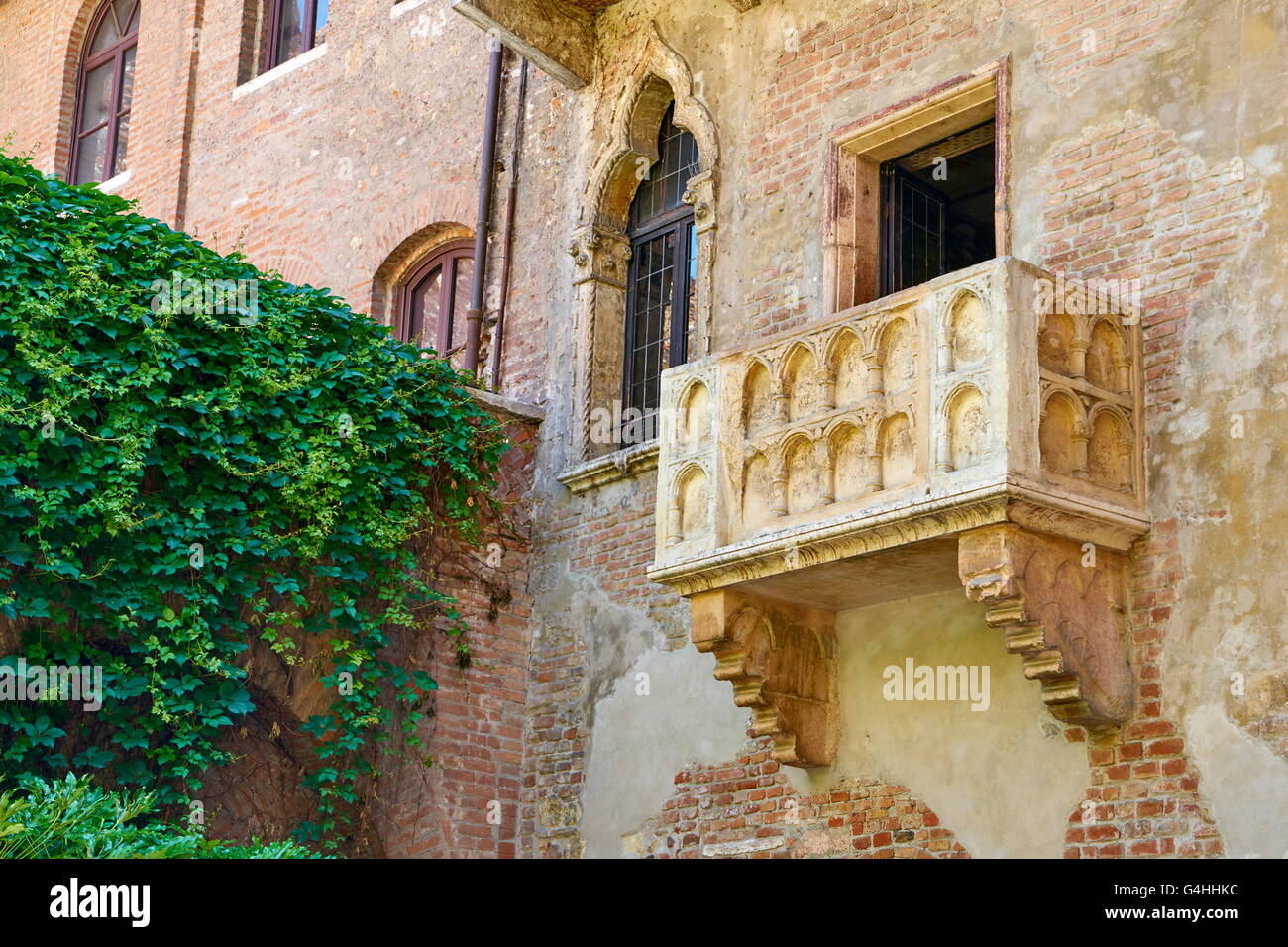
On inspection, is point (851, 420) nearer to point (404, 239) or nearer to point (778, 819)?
point (778, 819)

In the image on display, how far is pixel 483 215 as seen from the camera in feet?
41.8

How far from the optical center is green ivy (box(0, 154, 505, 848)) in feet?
30.8

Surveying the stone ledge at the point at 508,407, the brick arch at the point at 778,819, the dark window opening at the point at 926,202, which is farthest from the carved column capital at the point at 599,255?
the brick arch at the point at 778,819

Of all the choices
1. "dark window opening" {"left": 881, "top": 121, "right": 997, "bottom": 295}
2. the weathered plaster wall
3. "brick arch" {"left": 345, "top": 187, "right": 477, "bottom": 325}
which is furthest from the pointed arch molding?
the weathered plaster wall

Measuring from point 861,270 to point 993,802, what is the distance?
3135 millimetres

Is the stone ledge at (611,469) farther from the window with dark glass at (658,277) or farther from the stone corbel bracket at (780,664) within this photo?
the stone corbel bracket at (780,664)

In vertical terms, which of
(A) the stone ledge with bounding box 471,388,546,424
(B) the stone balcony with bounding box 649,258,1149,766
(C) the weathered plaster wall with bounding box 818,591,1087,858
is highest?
(A) the stone ledge with bounding box 471,388,546,424

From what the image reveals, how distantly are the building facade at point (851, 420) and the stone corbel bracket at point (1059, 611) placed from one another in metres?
0.02

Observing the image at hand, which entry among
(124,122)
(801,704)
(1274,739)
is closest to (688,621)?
(801,704)

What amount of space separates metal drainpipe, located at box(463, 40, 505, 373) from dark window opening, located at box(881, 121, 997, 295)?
10.9ft

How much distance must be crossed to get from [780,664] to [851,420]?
147 cm

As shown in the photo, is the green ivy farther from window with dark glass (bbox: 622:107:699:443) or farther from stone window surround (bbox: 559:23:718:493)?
window with dark glass (bbox: 622:107:699:443)

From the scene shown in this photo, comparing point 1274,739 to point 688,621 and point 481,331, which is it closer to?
point 688,621

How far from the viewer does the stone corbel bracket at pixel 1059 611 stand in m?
7.89
